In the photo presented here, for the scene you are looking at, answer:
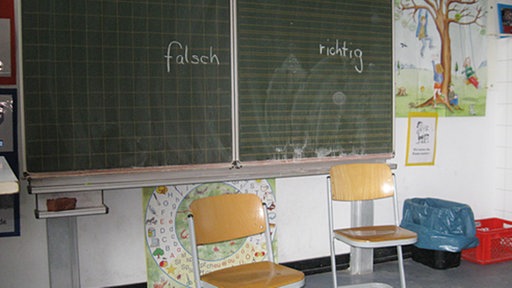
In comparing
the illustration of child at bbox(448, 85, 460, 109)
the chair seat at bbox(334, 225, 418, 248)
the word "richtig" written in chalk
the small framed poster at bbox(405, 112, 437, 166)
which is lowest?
the chair seat at bbox(334, 225, 418, 248)

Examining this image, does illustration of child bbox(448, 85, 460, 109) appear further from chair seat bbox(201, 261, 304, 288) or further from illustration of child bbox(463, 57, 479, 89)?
chair seat bbox(201, 261, 304, 288)

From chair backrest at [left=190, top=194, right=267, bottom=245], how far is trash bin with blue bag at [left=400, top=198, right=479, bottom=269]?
1.63 metres

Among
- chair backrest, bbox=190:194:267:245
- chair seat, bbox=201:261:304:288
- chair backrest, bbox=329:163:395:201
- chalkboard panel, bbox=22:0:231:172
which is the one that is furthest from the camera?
chair backrest, bbox=329:163:395:201

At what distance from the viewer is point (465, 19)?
13.6ft

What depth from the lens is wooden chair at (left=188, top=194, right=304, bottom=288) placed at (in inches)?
90.4

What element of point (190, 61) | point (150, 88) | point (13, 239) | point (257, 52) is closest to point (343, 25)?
point (257, 52)

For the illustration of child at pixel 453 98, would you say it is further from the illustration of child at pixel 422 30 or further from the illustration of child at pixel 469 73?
the illustration of child at pixel 422 30

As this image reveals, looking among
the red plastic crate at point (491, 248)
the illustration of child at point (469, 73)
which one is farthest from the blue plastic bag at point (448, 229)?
the illustration of child at point (469, 73)

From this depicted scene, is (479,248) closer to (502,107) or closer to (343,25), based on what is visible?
(502,107)

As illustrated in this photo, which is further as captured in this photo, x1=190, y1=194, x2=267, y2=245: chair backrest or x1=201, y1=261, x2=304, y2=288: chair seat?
x1=190, y1=194, x2=267, y2=245: chair backrest

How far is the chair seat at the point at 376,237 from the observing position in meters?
2.84

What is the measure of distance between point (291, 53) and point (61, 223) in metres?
1.63

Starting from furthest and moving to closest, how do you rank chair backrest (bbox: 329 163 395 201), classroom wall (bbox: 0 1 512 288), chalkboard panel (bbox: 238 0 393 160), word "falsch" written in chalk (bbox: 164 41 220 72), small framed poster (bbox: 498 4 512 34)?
1. small framed poster (bbox: 498 4 512 34)
2. chair backrest (bbox: 329 163 395 201)
3. chalkboard panel (bbox: 238 0 393 160)
4. classroom wall (bbox: 0 1 512 288)
5. word "falsch" written in chalk (bbox: 164 41 220 72)

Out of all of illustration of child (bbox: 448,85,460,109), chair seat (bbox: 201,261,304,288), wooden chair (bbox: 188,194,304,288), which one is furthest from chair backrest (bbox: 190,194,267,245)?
illustration of child (bbox: 448,85,460,109)
